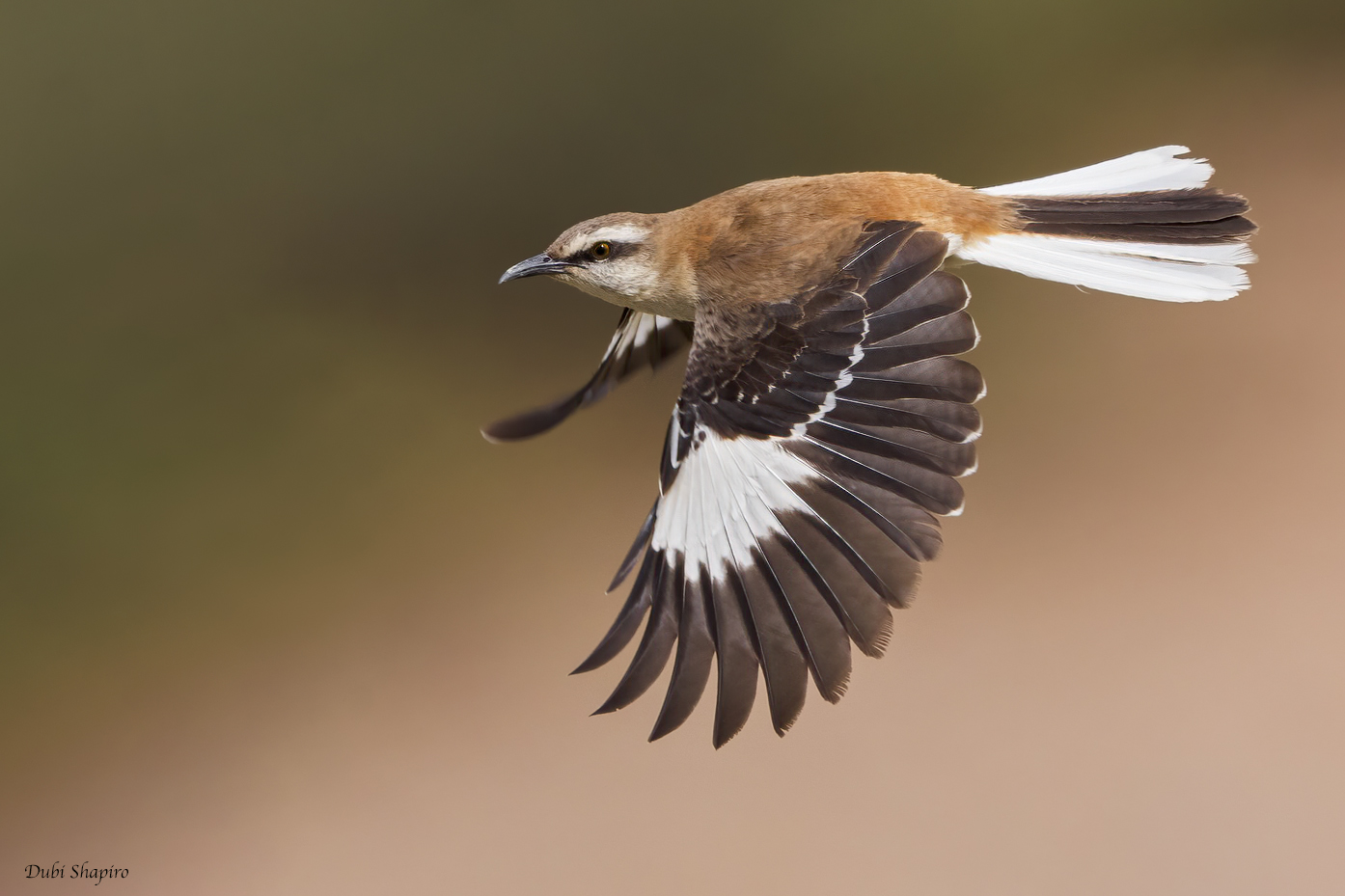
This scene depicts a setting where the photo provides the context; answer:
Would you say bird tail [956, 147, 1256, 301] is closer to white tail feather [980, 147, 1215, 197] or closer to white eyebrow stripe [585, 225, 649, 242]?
white tail feather [980, 147, 1215, 197]

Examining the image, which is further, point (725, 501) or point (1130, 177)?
point (1130, 177)

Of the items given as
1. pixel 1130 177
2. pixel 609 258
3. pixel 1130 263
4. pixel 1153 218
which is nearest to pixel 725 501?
pixel 609 258

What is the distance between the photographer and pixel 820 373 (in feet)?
5.41

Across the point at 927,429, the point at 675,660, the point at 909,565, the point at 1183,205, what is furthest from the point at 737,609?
the point at 1183,205

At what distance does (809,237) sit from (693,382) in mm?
358

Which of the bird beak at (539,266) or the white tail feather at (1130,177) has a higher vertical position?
the white tail feather at (1130,177)

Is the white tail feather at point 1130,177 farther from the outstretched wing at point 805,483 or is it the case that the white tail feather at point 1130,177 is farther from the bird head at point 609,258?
the bird head at point 609,258

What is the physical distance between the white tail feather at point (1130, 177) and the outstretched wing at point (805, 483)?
1.78 feet

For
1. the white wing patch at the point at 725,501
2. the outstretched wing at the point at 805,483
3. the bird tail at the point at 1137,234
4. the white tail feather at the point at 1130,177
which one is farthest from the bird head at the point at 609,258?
the white tail feather at the point at 1130,177

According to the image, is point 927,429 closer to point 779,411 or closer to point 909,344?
point 909,344

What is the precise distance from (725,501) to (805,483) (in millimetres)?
156

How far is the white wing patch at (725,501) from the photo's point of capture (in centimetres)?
163

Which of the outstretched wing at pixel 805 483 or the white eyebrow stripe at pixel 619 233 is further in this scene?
the white eyebrow stripe at pixel 619 233

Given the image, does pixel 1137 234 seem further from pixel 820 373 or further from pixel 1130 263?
pixel 820 373
